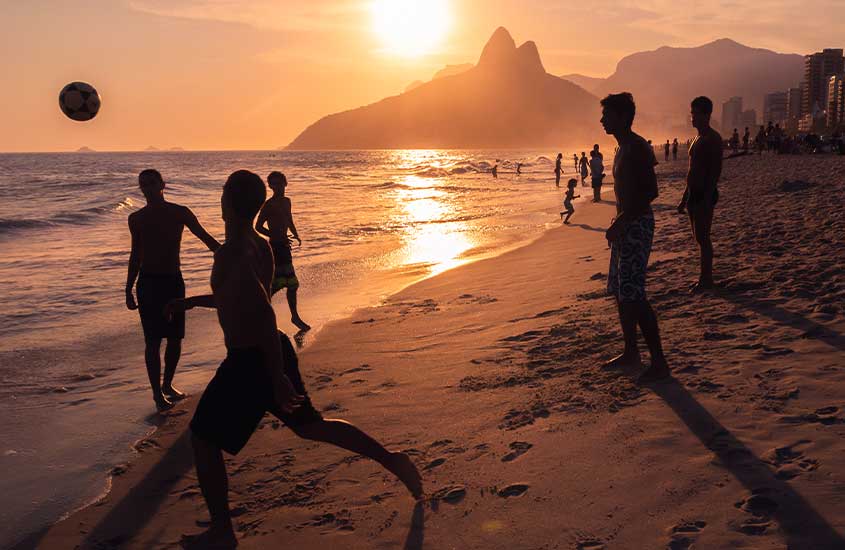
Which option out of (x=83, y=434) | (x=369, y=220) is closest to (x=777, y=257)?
(x=83, y=434)

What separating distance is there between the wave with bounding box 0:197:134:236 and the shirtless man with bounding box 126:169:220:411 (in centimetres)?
1767

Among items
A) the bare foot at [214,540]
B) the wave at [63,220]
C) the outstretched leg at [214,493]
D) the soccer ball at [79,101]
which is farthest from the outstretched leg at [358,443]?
the wave at [63,220]

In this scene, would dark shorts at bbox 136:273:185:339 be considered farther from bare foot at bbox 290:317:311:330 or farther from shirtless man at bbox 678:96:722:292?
shirtless man at bbox 678:96:722:292

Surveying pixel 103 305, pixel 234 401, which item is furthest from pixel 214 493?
pixel 103 305

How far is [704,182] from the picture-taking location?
7.13m

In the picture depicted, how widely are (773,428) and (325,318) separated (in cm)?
587

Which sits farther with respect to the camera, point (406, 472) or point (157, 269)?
point (157, 269)

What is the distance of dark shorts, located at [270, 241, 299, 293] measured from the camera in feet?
25.7

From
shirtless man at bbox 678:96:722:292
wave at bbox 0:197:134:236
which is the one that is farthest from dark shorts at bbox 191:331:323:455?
wave at bbox 0:197:134:236

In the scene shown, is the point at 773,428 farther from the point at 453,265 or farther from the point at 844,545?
the point at 453,265

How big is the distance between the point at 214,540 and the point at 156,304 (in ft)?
9.10

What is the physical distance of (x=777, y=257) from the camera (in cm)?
844

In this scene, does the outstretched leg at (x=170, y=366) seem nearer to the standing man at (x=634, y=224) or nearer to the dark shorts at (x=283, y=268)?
the dark shorts at (x=283, y=268)

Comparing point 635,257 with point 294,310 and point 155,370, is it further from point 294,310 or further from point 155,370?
point 294,310
